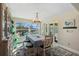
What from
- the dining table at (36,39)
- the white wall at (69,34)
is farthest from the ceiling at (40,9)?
the dining table at (36,39)

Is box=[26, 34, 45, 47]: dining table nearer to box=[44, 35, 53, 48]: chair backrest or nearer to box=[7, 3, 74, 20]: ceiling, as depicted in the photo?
box=[44, 35, 53, 48]: chair backrest

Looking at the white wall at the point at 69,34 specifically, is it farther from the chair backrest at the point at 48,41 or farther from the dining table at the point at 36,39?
the dining table at the point at 36,39

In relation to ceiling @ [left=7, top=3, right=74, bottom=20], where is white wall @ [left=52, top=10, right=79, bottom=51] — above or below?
below

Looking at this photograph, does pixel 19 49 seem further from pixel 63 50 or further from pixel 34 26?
pixel 63 50

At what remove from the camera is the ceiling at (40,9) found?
2236 millimetres

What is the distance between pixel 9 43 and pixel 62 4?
3.29 ft

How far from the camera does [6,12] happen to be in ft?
7.19

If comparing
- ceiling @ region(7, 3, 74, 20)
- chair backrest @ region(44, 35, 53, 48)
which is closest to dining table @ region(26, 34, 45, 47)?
chair backrest @ region(44, 35, 53, 48)

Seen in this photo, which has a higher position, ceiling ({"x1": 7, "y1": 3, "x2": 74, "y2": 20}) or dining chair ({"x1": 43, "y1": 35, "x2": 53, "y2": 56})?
ceiling ({"x1": 7, "y1": 3, "x2": 74, "y2": 20})

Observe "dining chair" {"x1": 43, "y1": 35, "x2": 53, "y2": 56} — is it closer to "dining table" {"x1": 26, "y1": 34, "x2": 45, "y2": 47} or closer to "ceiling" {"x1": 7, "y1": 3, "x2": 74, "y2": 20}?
"dining table" {"x1": 26, "y1": 34, "x2": 45, "y2": 47}

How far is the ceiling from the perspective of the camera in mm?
2236

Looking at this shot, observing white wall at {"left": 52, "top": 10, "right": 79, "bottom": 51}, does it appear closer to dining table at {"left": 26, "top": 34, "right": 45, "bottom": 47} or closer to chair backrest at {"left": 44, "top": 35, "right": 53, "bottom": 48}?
chair backrest at {"left": 44, "top": 35, "right": 53, "bottom": 48}

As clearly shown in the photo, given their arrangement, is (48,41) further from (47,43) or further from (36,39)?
(36,39)

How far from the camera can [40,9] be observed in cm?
226
